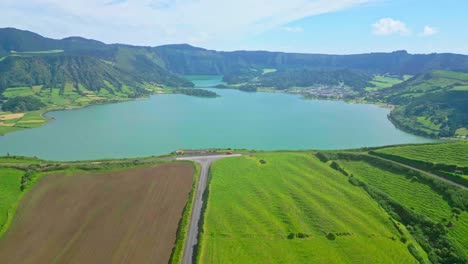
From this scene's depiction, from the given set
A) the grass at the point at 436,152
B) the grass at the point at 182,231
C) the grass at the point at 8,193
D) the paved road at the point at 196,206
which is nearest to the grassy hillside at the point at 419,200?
the grass at the point at 436,152

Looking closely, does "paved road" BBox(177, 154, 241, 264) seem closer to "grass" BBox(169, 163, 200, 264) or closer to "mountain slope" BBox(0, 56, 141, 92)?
"grass" BBox(169, 163, 200, 264)

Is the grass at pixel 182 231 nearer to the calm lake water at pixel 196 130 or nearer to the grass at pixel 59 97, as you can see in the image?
the calm lake water at pixel 196 130

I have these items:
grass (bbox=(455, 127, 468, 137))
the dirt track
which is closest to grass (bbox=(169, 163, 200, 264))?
the dirt track

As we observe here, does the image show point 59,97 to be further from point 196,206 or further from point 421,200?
point 421,200

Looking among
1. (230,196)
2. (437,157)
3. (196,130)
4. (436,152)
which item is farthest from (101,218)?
(196,130)

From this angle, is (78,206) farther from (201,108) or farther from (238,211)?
(201,108)

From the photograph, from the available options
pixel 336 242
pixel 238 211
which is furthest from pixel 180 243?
pixel 336 242
